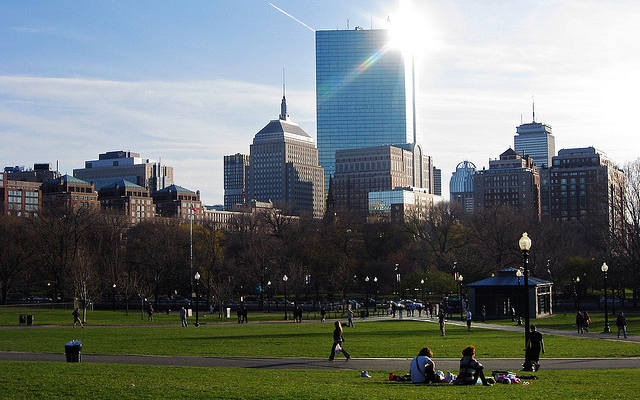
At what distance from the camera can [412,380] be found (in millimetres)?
25141

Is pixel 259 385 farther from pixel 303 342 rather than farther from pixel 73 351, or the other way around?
pixel 303 342

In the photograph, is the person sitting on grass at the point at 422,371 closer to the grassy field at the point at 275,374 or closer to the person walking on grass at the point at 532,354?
the grassy field at the point at 275,374

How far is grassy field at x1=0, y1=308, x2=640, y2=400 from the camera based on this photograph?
73.0 feet

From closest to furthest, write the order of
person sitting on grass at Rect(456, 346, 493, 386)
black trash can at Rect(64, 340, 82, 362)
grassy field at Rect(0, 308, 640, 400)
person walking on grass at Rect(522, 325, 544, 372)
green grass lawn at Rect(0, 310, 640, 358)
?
grassy field at Rect(0, 308, 640, 400)
person sitting on grass at Rect(456, 346, 493, 386)
person walking on grass at Rect(522, 325, 544, 372)
black trash can at Rect(64, 340, 82, 362)
green grass lawn at Rect(0, 310, 640, 358)

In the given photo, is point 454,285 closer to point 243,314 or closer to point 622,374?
point 243,314

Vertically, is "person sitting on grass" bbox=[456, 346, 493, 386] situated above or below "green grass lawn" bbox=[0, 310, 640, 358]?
above

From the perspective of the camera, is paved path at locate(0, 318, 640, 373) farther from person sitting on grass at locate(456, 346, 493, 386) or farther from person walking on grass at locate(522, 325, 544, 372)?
person sitting on grass at locate(456, 346, 493, 386)

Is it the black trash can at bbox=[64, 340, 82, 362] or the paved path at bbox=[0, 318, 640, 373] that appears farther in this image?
the black trash can at bbox=[64, 340, 82, 362]

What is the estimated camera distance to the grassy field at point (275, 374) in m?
22.2

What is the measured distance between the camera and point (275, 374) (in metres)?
28.2

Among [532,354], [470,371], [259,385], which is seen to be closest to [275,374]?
[259,385]

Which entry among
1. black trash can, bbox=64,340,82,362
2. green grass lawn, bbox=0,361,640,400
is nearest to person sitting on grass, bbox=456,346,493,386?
green grass lawn, bbox=0,361,640,400

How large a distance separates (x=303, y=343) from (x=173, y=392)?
22.7m

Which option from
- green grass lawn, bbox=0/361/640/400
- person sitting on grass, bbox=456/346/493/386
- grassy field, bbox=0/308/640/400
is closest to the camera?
green grass lawn, bbox=0/361/640/400
